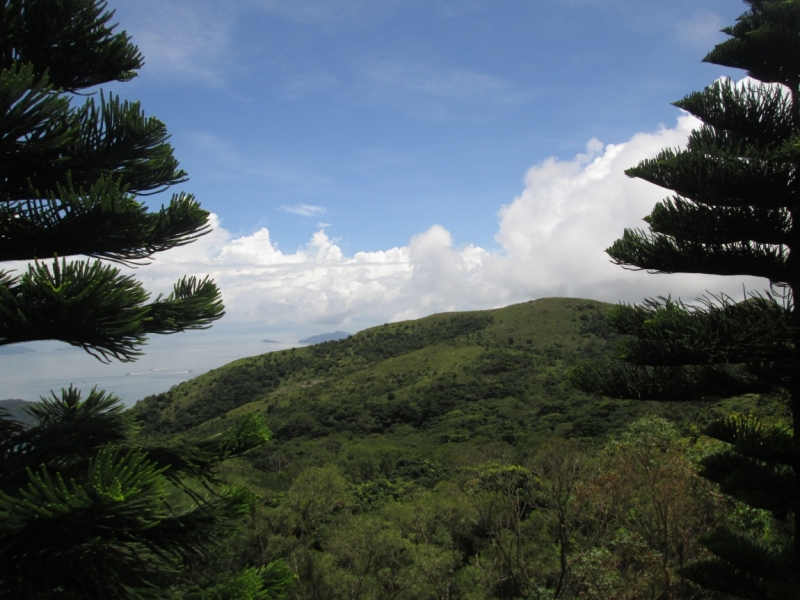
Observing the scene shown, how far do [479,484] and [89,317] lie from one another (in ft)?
62.3

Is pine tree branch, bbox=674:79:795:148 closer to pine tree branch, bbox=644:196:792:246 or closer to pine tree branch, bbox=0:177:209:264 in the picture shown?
pine tree branch, bbox=644:196:792:246

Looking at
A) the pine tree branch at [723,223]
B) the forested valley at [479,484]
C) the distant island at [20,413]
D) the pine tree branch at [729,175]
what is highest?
the pine tree branch at [729,175]

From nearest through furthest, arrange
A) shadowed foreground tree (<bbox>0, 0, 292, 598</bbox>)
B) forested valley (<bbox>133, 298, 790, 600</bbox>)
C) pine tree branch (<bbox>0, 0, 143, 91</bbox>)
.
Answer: shadowed foreground tree (<bbox>0, 0, 292, 598</bbox>) → pine tree branch (<bbox>0, 0, 143, 91</bbox>) → forested valley (<bbox>133, 298, 790, 600</bbox>)

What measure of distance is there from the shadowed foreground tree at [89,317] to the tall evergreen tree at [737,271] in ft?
10.8

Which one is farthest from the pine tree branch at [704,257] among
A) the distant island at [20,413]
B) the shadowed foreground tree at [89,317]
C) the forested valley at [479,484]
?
the distant island at [20,413]

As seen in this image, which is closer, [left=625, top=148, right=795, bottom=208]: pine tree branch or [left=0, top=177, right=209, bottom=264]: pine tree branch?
[left=0, top=177, right=209, bottom=264]: pine tree branch

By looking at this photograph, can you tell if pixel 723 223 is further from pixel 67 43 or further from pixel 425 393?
pixel 425 393

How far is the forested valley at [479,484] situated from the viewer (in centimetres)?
1155

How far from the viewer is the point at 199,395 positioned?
68688mm

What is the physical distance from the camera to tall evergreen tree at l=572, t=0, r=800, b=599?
3826 millimetres

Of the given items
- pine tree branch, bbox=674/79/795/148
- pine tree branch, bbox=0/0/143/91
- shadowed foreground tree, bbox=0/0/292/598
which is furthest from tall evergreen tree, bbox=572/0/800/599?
pine tree branch, bbox=0/0/143/91

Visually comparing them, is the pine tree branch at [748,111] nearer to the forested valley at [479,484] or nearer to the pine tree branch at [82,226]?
the forested valley at [479,484]

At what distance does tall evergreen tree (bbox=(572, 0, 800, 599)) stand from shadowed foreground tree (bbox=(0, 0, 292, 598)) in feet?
10.8

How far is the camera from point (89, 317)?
213cm
